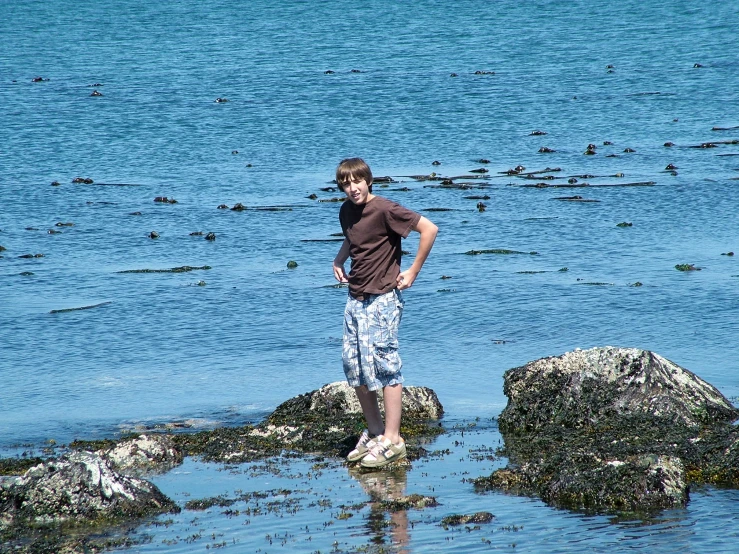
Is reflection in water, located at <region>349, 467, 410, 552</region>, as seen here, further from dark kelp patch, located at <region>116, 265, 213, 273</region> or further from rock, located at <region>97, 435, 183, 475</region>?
dark kelp patch, located at <region>116, 265, 213, 273</region>

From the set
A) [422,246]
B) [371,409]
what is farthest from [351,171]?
[371,409]

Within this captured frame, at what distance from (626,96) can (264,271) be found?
24.3 metres

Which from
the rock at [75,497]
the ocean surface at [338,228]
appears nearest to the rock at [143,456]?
the ocean surface at [338,228]

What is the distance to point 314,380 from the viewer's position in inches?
414

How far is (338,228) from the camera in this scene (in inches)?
758

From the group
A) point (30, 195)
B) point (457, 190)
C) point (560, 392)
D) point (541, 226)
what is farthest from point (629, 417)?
point (30, 195)

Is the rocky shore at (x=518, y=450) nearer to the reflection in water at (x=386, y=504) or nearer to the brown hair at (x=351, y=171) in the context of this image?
the reflection in water at (x=386, y=504)

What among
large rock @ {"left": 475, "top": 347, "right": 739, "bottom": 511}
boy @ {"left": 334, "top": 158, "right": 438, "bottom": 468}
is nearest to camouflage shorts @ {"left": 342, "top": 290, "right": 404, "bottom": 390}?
boy @ {"left": 334, "top": 158, "right": 438, "bottom": 468}

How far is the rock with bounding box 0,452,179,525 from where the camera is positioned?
255 inches

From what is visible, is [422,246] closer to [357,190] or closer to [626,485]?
[357,190]

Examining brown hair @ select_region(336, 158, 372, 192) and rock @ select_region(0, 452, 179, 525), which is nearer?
rock @ select_region(0, 452, 179, 525)

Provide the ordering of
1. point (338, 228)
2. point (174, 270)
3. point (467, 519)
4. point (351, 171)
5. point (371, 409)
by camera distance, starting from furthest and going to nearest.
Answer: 1. point (338, 228)
2. point (174, 270)
3. point (371, 409)
4. point (351, 171)
5. point (467, 519)

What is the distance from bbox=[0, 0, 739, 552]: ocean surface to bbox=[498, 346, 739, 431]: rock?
714 millimetres

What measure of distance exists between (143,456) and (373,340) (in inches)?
72.8
